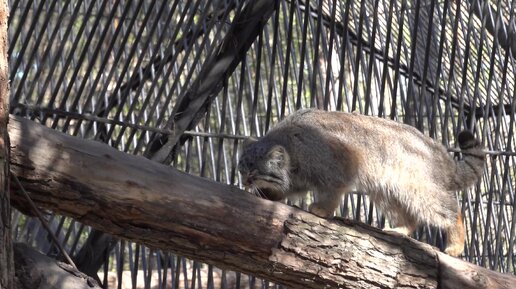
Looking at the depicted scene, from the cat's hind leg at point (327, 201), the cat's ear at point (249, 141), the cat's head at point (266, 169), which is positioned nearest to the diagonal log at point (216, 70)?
the cat's ear at point (249, 141)

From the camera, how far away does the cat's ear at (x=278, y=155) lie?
442cm

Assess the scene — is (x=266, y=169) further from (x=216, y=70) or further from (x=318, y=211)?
(x=216, y=70)

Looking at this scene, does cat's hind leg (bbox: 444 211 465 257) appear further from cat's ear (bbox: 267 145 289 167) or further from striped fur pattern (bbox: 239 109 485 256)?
cat's ear (bbox: 267 145 289 167)

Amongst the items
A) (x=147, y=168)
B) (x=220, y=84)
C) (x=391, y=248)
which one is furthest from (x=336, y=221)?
(x=220, y=84)

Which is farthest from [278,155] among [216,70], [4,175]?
[4,175]

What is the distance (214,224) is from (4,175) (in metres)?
0.95

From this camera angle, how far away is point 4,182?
291cm

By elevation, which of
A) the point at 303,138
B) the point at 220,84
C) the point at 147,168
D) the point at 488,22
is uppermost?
the point at 488,22

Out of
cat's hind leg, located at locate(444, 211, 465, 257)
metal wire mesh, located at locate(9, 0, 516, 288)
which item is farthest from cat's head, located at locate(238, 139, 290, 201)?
cat's hind leg, located at locate(444, 211, 465, 257)

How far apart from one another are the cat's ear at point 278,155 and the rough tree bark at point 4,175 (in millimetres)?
1720

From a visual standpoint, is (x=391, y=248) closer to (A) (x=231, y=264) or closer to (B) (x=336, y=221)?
(B) (x=336, y=221)

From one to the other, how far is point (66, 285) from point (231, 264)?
27.9 inches

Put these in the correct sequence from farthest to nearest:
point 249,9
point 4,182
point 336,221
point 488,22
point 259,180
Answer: point 488,22 < point 249,9 < point 259,180 < point 336,221 < point 4,182

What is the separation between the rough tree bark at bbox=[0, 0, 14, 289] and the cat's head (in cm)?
172
